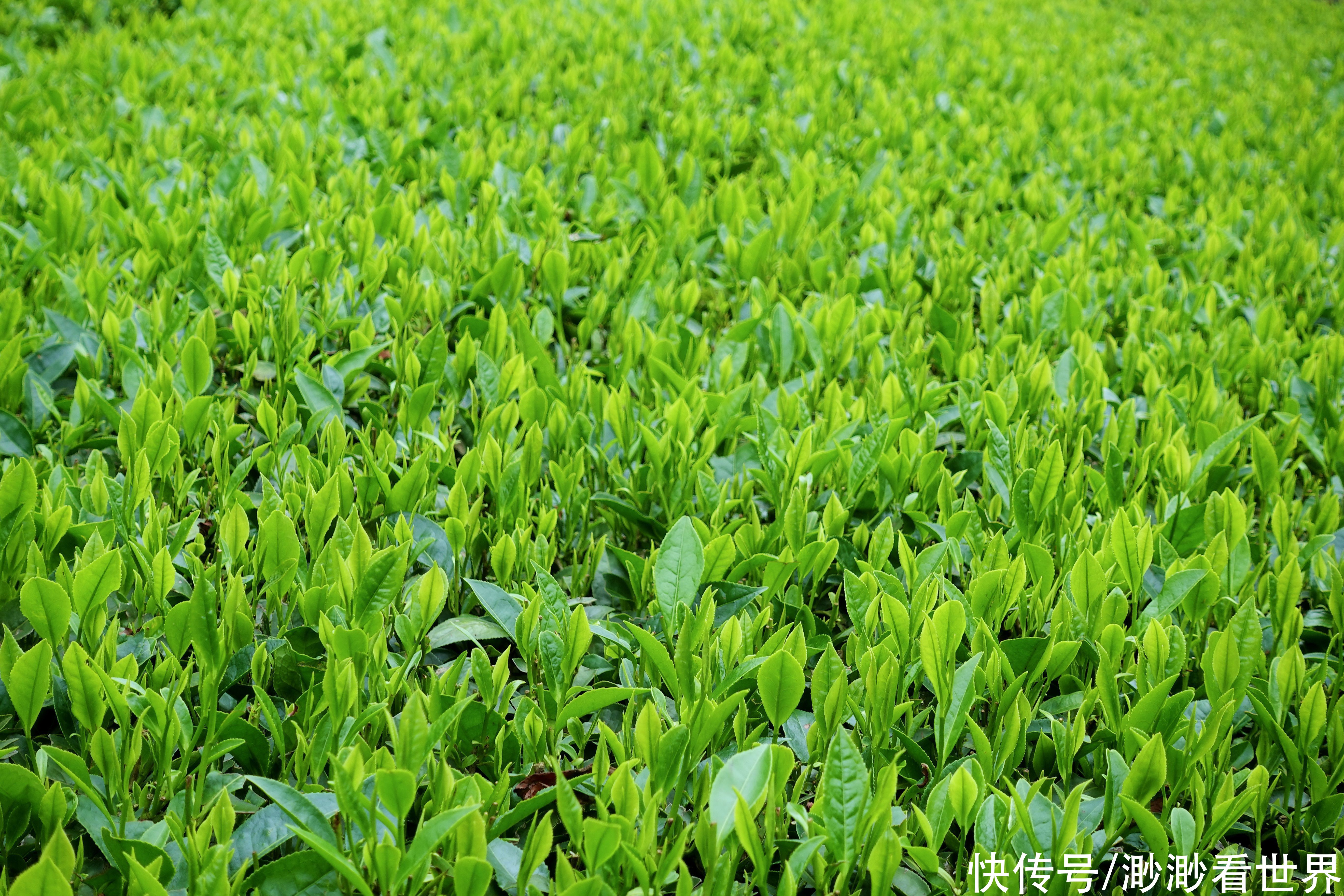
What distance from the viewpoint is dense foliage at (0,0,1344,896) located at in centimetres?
136

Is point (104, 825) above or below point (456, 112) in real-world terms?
below

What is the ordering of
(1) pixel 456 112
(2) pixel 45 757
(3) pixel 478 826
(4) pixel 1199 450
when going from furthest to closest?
1. (1) pixel 456 112
2. (4) pixel 1199 450
3. (2) pixel 45 757
4. (3) pixel 478 826

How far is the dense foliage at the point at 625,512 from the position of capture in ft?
4.48

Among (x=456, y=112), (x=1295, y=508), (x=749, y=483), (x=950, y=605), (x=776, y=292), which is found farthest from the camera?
(x=456, y=112)

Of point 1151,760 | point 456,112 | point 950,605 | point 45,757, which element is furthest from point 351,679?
point 456,112

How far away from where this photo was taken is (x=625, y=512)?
6.55 feet

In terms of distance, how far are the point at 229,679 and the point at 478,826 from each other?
1.82ft

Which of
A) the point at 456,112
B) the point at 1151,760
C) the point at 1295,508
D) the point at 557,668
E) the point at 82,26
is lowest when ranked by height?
the point at 1295,508

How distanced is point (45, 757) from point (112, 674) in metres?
0.13

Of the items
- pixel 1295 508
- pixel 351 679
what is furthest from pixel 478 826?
pixel 1295 508

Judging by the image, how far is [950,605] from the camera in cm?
154

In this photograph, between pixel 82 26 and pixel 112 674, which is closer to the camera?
pixel 112 674

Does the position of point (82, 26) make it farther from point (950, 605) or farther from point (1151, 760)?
point (1151, 760)

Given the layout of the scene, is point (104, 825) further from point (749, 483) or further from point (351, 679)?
point (749, 483)
